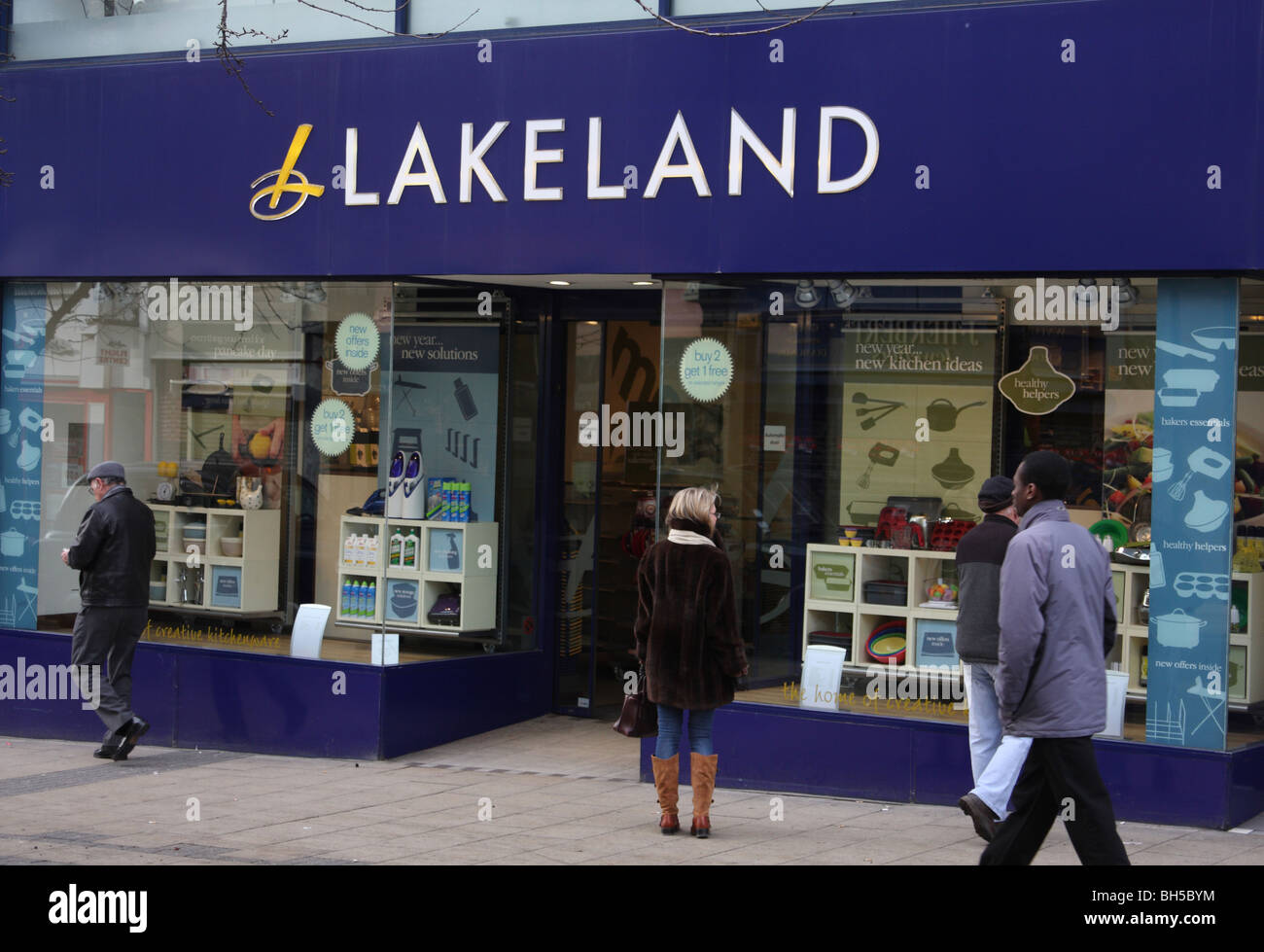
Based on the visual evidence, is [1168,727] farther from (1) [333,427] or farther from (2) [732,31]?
(1) [333,427]

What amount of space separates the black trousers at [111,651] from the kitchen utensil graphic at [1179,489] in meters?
6.74

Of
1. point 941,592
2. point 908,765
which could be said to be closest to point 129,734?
point 908,765

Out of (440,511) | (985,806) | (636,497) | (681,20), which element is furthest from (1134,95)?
(440,511)

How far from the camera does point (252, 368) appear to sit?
11688 mm

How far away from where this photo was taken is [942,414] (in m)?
9.83

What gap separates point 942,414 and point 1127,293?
1418 mm

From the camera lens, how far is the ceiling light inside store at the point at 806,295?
385 inches

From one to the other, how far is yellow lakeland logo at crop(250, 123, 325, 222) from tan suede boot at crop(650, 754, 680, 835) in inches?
190

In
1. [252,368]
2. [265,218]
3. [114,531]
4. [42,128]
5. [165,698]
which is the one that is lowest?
[165,698]

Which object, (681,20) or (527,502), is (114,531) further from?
(681,20)

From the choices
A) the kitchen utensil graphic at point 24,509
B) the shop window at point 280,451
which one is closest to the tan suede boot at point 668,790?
the shop window at point 280,451

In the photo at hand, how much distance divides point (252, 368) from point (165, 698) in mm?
2479

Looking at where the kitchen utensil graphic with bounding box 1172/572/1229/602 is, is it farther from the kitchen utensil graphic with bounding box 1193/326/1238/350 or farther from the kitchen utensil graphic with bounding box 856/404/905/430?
the kitchen utensil graphic with bounding box 856/404/905/430

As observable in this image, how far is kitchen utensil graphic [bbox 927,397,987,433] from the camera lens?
9.80 m
